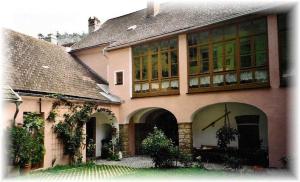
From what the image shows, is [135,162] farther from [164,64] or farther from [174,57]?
[174,57]

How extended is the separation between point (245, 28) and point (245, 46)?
79 centimetres

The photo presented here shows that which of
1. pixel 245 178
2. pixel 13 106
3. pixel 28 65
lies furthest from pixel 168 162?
pixel 28 65

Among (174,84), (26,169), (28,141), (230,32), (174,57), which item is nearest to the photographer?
(28,141)

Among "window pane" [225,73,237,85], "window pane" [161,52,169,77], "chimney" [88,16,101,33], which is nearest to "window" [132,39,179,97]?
"window pane" [161,52,169,77]

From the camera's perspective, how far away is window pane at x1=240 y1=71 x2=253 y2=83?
12515 mm

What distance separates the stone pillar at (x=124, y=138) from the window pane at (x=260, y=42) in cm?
826

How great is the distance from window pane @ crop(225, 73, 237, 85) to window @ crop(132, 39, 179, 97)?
8.67 ft

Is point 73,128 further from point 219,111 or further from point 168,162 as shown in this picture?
point 219,111

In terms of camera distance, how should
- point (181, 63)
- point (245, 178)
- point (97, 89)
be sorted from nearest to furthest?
point (245, 178) < point (181, 63) < point (97, 89)

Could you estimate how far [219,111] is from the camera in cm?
1530

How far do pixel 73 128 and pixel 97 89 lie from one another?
11.6 ft

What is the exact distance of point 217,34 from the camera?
44.3 feet

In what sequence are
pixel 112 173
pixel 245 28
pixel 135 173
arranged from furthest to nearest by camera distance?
pixel 245 28 → pixel 112 173 → pixel 135 173

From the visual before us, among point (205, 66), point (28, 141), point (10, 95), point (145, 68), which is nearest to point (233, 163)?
point (205, 66)
